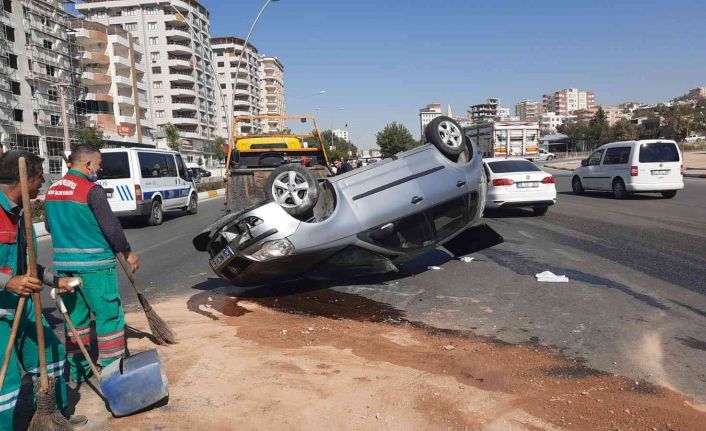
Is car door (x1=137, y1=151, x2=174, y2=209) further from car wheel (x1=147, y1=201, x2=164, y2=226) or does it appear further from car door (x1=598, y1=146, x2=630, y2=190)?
car door (x1=598, y1=146, x2=630, y2=190)

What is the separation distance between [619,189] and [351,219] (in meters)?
14.3

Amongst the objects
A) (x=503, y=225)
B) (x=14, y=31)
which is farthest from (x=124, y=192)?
(x=14, y=31)

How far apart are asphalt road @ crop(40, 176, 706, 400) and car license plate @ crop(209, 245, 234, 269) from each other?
792 mm

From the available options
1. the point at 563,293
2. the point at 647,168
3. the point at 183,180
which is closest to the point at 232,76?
the point at 183,180

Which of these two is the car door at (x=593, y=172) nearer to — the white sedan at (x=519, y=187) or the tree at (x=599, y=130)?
the white sedan at (x=519, y=187)

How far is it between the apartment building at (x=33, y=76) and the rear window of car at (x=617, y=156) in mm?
43956

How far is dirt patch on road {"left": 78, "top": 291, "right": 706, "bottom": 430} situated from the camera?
315 centimetres

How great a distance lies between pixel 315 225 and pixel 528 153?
2758 cm

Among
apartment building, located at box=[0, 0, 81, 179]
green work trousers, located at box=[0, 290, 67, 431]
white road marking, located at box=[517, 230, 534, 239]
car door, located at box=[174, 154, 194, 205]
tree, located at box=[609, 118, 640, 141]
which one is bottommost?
white road marking, located at box=[517, 230, 534, 239]

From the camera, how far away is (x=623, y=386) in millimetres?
3578

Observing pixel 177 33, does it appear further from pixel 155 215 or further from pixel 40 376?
pixel 40 376

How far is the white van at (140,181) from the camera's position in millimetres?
14133

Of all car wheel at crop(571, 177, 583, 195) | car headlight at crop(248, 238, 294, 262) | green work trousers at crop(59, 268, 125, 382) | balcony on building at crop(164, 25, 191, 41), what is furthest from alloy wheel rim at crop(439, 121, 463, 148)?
balcony on building at crop(164, 25, 191, 41)

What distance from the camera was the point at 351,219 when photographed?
5.54 m
